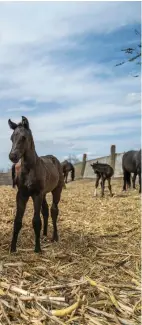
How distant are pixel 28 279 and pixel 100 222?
410cm

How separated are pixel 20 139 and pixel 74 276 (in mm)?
2132

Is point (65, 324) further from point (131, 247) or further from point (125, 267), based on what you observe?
point (131, 247)

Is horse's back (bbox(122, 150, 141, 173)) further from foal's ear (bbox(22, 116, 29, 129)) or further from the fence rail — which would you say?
foal's ear (bbox(22, 116, 29, 129))

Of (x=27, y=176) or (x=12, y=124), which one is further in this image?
(x=27, y=176)

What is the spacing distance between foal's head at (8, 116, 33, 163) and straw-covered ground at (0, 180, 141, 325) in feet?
5.04

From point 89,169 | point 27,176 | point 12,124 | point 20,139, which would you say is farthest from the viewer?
point 89,169

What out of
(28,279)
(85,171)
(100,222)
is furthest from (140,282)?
(85,171)

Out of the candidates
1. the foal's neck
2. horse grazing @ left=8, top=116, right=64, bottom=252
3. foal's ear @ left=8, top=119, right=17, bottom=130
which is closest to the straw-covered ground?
horse grazing @ left=8, top=116, right=64, bottom=252

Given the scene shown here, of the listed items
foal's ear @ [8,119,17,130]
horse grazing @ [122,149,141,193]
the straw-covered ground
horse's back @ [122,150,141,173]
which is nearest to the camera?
the straw-covered ground

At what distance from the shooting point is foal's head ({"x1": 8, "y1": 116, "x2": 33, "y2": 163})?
5.34 meters

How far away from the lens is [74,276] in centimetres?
479

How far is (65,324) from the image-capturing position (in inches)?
141

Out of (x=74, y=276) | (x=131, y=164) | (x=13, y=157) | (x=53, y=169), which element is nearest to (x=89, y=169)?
(x=131, y=164)

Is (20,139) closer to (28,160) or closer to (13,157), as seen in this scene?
(13,157)
